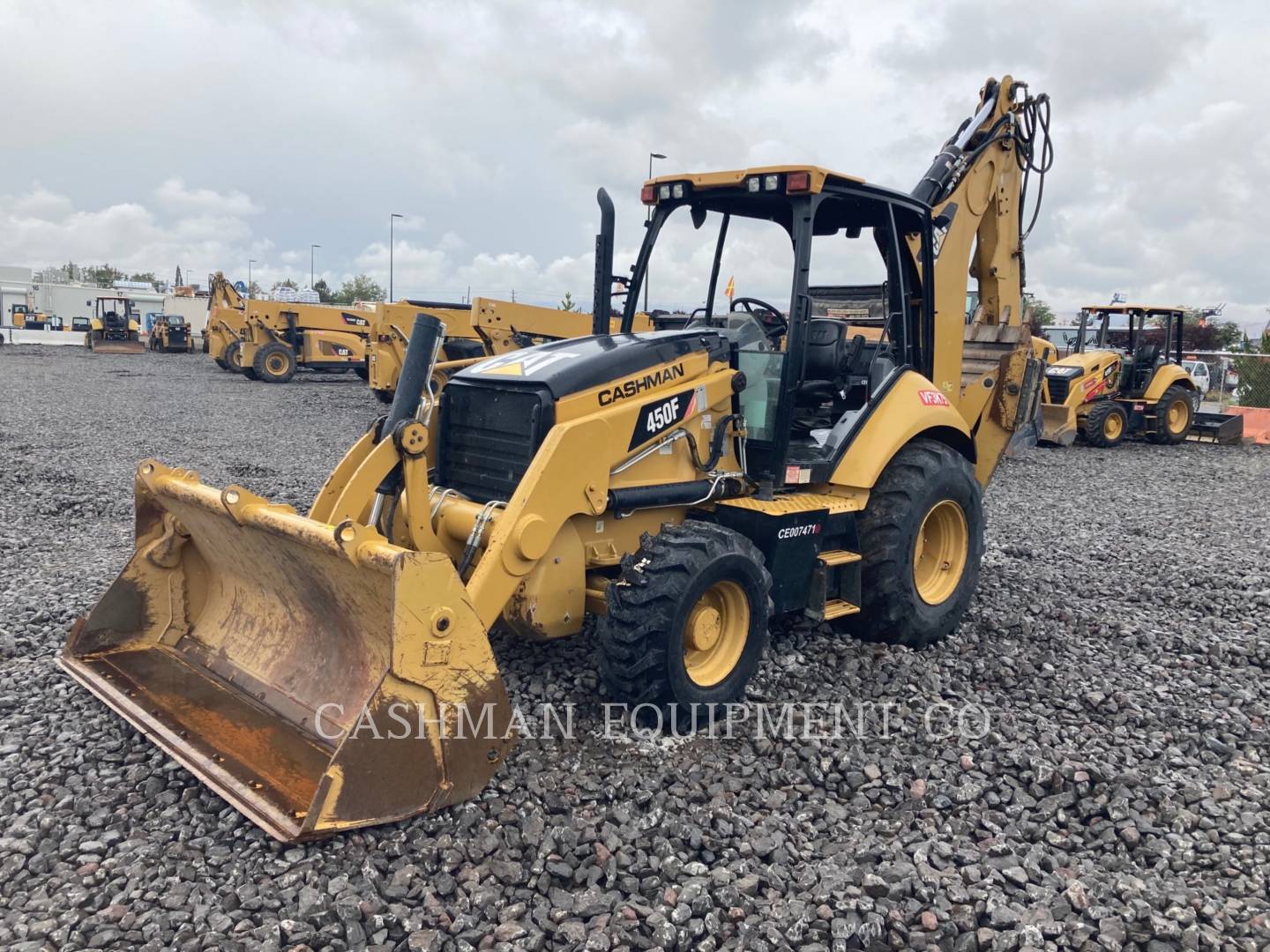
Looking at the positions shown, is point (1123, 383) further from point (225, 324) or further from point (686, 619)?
point (225, 324)

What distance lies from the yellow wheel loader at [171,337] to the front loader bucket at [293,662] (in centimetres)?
3865

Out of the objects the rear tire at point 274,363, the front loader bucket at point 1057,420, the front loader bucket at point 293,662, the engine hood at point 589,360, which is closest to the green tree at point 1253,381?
the front loader bucket at point 1057,420

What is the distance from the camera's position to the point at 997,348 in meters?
7.09

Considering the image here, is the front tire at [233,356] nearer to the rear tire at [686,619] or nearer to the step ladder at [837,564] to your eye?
the step ladder at [837,564]

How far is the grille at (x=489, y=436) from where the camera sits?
14.2ft

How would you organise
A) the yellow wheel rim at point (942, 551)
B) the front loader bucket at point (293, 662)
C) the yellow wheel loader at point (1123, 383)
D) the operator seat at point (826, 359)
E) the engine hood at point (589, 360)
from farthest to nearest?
the yellow wheel loader at point (1123, 383), the yellow wheel rim at point (942, 551), the operator seat at point (826, 359), the engine hood at point (589, 360), the front loader bucket at point (293, 662)

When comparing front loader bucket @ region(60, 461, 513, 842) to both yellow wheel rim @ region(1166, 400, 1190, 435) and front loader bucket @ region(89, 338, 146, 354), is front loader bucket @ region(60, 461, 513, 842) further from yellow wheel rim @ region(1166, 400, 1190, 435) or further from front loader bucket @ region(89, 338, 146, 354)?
front loader bucket @ region(89, 338, 146, 354)

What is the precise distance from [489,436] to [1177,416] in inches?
622

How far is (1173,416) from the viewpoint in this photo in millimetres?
16453

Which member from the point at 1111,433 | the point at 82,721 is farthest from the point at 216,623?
the point at 1111,433

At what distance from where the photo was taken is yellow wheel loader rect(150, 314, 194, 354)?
39125 millimetres

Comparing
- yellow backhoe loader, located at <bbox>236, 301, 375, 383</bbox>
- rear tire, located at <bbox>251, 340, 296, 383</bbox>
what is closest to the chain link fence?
yellow backhoe loader, located at <bbox>236, 301, 375, 383</bbox>

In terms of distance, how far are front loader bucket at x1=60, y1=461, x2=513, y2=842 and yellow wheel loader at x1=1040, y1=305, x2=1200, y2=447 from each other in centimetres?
1327

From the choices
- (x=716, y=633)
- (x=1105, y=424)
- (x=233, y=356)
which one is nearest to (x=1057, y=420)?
(x=1105, y=424)
